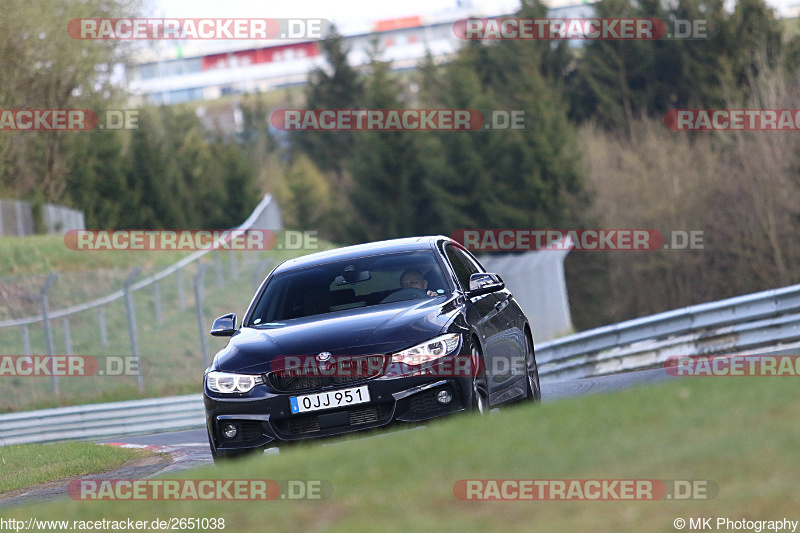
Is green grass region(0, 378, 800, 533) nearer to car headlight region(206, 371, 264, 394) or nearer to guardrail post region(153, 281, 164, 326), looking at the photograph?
car headlight region(206, 371, 264, 394)

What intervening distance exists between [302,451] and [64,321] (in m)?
17.2

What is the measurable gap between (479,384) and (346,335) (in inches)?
37.1

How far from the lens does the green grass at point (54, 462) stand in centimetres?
1198

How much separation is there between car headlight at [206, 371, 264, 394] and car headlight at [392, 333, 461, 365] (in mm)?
932

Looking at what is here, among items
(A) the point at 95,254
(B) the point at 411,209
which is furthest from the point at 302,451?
(B) the point at 411,209

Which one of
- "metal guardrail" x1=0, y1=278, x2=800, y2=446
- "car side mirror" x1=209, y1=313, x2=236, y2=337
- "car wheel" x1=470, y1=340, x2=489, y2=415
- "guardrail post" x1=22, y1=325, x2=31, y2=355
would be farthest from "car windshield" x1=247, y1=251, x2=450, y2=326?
"guardrail post" x1=22, y1=325, x2=31, y2=355

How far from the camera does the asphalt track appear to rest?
1062cm

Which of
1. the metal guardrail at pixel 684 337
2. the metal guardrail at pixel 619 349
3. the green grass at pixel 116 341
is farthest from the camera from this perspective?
the green grass at pixel 116 341

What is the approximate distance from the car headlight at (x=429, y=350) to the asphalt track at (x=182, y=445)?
528mm

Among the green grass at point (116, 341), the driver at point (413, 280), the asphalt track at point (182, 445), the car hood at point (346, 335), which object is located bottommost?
the green grass at point (116, 341)

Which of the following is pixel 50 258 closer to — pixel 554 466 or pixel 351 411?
pixel 351 411

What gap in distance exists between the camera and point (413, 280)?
388 inches

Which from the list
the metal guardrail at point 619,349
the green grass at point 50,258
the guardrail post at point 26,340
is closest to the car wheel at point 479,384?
the metal guardrail at point 619,349

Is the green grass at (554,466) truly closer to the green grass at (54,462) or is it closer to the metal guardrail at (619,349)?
the green grass at (54,462)
